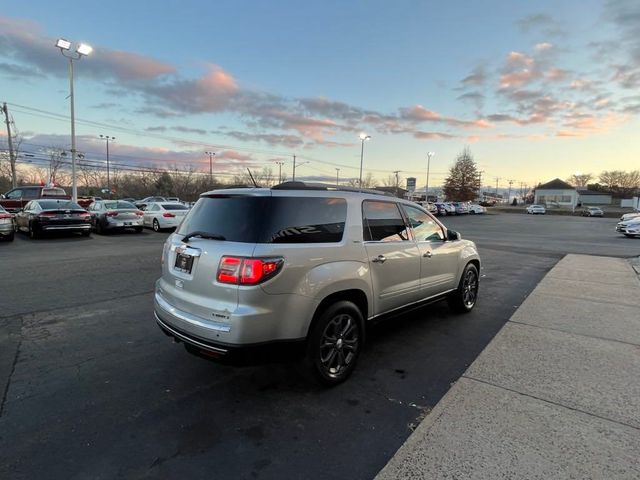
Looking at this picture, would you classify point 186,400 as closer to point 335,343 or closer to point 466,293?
point 335,343

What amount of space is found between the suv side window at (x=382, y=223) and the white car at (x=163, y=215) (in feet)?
54.1

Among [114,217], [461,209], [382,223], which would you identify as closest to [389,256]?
[382,223]

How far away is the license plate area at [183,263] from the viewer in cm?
344

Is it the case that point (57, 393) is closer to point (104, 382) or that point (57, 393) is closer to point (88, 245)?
point (104, 382)

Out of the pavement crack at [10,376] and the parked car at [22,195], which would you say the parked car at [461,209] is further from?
the pavement crack at [10,376]

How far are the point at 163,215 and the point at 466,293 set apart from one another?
654 inches

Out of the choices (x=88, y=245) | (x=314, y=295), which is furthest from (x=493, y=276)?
(x=88, y=245)

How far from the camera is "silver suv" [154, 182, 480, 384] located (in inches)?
121

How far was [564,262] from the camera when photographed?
11211 millimetres

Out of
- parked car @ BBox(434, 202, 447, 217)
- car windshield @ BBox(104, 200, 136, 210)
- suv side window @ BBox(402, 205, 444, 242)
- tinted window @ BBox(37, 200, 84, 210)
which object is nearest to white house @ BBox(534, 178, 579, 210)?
parked car @ BBox(434, 202, 447, 217)

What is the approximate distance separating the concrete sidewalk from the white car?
1724cm

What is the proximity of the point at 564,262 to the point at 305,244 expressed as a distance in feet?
34.8

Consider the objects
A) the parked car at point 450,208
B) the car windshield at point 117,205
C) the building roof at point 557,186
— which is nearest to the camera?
the car windshield at point 117,205

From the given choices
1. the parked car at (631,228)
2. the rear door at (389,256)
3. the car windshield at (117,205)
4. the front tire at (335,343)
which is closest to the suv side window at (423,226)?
the rear door at (389,256)
